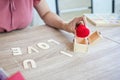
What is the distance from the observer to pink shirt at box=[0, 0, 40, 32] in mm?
1085

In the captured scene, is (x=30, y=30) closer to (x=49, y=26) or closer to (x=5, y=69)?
(x=49, y=26)

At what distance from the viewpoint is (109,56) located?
2.70 ft

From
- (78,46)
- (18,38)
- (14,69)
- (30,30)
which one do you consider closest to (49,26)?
(30,30)

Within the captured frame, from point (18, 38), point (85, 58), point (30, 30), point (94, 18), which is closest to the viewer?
point (85, 58)

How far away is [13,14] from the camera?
1.11 m

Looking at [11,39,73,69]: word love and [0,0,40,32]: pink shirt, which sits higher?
[0,0,40,32]: pink shirt

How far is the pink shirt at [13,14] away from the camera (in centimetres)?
108

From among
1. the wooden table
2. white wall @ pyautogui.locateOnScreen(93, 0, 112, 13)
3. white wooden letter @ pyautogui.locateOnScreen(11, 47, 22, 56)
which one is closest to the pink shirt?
the wooden table

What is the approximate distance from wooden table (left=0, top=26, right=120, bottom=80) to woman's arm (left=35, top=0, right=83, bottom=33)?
0.04 m

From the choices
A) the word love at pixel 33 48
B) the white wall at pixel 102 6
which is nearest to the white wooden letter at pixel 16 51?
the word love at pixel 33 48

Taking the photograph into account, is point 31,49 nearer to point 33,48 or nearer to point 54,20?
point 33,48

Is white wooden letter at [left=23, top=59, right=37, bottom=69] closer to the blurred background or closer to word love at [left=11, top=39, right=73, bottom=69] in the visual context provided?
word love at [left=11, top=39, right=73, bottom=69]

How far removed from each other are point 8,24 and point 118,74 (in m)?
0.62

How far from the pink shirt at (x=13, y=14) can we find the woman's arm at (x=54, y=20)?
0.12 metres
